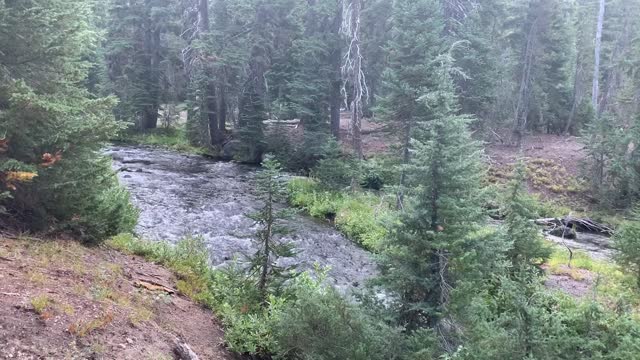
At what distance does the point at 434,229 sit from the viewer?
6.78 meters

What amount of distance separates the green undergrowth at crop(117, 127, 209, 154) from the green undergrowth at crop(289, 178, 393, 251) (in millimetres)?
9894

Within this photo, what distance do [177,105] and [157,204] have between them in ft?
68.1

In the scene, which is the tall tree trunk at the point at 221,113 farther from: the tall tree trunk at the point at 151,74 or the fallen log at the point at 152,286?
the fallen log at the point at 152,286

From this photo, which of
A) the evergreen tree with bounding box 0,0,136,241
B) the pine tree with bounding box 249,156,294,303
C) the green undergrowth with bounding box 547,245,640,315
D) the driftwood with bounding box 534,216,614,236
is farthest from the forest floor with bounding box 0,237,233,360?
the driftwood with bounding box 534,216,614,236

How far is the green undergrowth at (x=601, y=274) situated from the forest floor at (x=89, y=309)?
21.9 feet

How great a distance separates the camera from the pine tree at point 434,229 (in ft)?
21.6

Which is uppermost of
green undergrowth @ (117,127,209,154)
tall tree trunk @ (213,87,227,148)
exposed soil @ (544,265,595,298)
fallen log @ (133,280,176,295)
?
tall tree trunk @ (213,87,227,148)

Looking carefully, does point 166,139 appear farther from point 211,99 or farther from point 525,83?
point 525,83

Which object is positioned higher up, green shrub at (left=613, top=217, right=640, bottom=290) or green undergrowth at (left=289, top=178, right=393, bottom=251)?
green shrub at (left=613, top=217, right=640, bottom=290)

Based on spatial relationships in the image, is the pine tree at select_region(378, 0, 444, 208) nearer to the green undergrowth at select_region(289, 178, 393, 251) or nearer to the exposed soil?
→ the green undergrowth at select_region(289, 178, 393, 251)

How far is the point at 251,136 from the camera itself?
1021 inches

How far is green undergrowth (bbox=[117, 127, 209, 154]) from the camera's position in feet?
94.8

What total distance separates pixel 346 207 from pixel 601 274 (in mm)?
8055

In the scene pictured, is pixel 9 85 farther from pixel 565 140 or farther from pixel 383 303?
pixel 565 140
